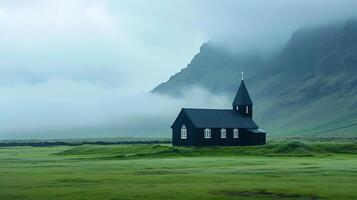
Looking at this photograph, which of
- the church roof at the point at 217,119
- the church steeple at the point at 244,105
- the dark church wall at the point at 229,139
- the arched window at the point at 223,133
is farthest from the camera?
the church steeple at the point at 244,105

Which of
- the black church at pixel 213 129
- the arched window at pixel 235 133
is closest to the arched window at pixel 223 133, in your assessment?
the black church at pixel 213 129

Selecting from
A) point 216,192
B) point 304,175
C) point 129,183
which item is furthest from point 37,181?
point 304,175

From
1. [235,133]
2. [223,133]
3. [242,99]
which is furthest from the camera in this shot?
[242,99]

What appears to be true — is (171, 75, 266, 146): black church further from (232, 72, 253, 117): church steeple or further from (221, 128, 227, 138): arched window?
(232, 72, 253, 117): church steeple

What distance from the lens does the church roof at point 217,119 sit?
13100 centimetres

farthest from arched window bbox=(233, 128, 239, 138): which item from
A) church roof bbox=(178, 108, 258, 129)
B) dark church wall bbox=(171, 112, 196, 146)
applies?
dark church wall bbox=(171, 112, 196, 146)

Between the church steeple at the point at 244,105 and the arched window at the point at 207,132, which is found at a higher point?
the church steeple at the point at 244,105

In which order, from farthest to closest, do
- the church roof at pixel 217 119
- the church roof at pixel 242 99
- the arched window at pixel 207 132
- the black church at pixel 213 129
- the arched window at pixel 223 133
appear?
the church roof at pixel 242 99
the arched window at pixel 223 133
the church roof at pixel 217 119
the arched window at pixel 207 132
the black church at pixel 213 129

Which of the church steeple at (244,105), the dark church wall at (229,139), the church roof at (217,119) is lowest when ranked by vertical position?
the dark church wall at (229,139)

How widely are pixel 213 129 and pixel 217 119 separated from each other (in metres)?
3.82

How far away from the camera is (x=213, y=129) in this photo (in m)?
131

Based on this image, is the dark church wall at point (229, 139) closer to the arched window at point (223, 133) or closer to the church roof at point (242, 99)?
the arched window at point (223, 133)

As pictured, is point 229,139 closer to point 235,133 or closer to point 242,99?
point 235,133

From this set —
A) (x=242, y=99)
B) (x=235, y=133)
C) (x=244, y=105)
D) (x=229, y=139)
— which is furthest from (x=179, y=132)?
(x=242, y=99)
